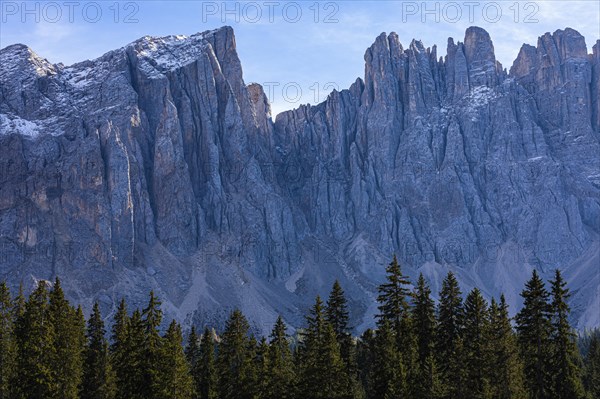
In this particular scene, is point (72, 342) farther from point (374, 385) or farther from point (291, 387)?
point (374, 385)

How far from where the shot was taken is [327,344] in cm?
6362

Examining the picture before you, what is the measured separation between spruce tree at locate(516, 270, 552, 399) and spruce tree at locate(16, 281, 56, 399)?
120 ft

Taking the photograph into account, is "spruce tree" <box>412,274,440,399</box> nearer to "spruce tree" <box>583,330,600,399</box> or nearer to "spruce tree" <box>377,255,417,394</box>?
"spruce tree" <box>377,255,417,394</box>

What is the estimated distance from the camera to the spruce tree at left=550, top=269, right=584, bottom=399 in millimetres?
61062

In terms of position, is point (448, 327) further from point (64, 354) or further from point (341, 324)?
point (64, 354)

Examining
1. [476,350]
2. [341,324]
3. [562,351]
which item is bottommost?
[562,351]

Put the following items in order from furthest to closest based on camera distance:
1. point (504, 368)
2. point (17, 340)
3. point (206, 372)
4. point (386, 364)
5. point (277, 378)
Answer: point (206, 372) → point (17, 340) → point (277, 378) → point (386, 364) → point (504, 368)

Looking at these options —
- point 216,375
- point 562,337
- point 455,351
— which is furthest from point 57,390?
point 562,337

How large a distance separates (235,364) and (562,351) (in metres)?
28.8

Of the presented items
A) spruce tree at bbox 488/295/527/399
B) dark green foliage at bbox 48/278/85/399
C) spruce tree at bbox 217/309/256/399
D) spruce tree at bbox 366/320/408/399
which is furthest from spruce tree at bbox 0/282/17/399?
spruce tree at bbox 488/295/527/399

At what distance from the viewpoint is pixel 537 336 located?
6312 centimetres

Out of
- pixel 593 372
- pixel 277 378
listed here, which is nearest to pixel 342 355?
pixel 277 378

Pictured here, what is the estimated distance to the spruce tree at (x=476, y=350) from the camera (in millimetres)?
60013

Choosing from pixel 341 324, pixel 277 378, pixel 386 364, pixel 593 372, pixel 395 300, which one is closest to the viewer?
pixel 386 364
